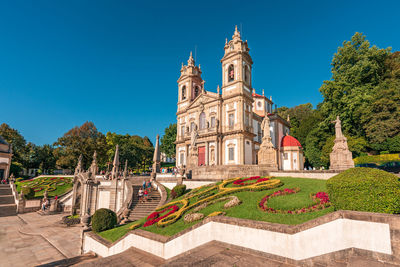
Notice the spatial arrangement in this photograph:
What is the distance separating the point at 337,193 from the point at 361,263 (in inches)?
80.9

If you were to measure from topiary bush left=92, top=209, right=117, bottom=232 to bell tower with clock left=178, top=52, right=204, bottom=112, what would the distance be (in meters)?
30.4

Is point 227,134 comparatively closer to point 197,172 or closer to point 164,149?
point 197,172

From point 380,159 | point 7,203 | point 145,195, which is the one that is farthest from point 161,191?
point 7,203

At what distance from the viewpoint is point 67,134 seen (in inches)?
1884

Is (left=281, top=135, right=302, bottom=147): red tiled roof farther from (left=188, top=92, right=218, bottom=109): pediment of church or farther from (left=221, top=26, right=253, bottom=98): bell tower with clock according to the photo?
(left=188, top=92, right=218, bottom=109): pediment of church

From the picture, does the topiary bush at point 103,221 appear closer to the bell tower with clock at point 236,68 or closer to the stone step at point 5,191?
→ the bell tower with clock at point 236,68

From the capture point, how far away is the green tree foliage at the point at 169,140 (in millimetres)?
64000

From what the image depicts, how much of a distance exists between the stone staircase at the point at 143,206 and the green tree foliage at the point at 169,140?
43.2m

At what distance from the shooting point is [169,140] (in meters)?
64.8

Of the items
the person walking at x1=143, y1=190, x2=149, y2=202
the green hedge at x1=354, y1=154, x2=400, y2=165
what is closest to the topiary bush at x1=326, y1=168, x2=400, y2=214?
the person walking at x1=143, y1=190, x2=149, y2=202

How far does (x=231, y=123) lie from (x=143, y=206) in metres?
21.0

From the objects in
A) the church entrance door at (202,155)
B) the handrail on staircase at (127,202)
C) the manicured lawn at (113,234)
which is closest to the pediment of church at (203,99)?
the church entrance door at (202,155)

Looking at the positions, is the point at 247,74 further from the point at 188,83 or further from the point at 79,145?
the point at 79,145

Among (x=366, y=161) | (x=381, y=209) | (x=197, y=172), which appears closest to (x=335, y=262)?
(x=381, y=209)
